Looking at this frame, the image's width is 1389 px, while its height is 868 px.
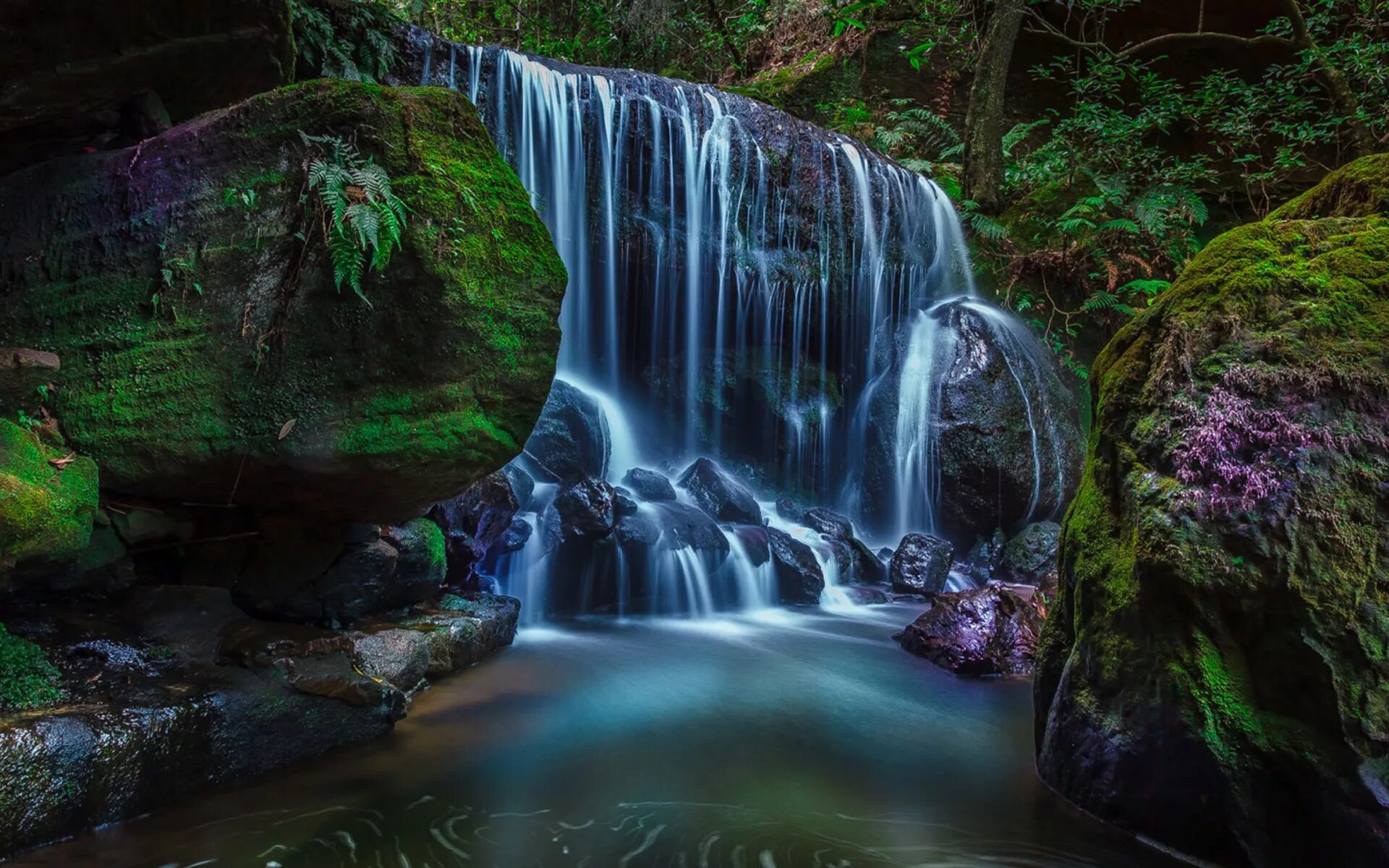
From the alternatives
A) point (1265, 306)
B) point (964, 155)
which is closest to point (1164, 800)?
point (1265, 306)

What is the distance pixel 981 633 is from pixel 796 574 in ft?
9.29

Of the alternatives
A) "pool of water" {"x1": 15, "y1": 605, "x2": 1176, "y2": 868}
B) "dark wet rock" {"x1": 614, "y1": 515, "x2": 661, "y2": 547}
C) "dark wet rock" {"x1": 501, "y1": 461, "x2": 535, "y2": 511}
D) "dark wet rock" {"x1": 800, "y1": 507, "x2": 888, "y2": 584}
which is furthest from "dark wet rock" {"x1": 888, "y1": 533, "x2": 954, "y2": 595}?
"dark wet rock" {"x1": 501, "y1": 461, "x2": 535, "y2": 511}

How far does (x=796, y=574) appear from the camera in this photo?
8266mm

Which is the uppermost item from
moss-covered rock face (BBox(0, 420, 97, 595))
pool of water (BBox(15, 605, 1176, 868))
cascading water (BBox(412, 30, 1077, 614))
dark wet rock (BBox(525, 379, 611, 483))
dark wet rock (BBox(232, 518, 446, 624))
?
cascading water (BBox(412, 30, 1077, 614))

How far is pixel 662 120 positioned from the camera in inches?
403

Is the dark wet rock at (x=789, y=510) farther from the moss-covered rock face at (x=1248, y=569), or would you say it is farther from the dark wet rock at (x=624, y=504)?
the moss-covered rock face at (x=1248, y=569)

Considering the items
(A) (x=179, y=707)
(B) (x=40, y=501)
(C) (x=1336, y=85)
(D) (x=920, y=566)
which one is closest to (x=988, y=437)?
(D) (x=920, y=566)

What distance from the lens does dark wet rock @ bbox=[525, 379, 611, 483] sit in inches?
350

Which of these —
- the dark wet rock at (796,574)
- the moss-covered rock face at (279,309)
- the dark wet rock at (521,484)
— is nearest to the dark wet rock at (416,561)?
the moss-covered rock face at (279,309)

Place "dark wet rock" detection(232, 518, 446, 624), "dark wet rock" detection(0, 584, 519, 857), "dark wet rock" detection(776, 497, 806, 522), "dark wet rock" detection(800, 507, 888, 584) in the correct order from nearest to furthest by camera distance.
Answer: "dark wet rock" detection(0, 584, 519, 857)
"dark wet rock" detection(232, 518, 446, 624)
"dark wet rock" detection(800, 507, 888, 584)
"dark wet rock" detection(776, 497, 806, 522)

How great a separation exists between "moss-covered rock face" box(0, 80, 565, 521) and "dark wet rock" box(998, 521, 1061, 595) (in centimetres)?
734

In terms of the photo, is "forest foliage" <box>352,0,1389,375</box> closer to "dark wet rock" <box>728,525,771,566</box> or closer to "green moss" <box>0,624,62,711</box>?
"dark wet rock" <box>728,525,771,566</box>

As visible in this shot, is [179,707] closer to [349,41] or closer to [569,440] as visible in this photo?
[569,440]

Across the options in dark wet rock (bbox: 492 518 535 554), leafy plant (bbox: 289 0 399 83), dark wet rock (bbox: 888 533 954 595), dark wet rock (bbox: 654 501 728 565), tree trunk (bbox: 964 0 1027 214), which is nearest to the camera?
dark wet rock (bbox: 492 518 535 554)
